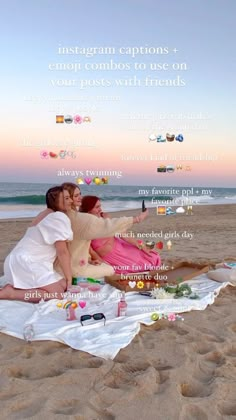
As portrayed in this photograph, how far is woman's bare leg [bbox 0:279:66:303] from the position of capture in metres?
4.09

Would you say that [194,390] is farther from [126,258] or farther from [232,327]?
[126,258]

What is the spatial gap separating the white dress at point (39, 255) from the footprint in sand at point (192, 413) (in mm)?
2156

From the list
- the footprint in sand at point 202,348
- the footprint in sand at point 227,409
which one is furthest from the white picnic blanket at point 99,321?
the footprint in sand at point 227,409

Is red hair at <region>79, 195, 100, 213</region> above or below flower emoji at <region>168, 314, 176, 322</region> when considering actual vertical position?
above

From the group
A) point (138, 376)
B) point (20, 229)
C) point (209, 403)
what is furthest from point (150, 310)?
point (20, 229)

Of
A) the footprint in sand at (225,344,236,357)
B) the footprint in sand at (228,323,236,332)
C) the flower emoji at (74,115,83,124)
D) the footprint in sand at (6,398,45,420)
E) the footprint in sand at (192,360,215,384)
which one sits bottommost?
the footprint in sand at (228,323,236,332)

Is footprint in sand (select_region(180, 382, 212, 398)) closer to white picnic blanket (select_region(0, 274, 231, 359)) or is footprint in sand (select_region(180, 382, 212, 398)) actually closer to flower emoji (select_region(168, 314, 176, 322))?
white picnic blanket (select_region(0, 274, 231, 359))

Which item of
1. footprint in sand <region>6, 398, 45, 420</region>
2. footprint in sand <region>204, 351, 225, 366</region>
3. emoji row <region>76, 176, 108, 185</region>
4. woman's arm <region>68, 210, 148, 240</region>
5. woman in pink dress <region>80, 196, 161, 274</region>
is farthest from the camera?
woman in pink dress <region>80, 196, 161, 274</region>

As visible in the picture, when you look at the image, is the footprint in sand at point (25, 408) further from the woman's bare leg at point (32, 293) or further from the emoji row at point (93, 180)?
the emoji row at point (93, 180)

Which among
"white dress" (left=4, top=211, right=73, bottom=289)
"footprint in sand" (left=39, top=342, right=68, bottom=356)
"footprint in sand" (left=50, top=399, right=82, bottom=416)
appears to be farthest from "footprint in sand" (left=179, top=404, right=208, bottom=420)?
"white dress" (left=4, top=211, right=73, bottom=289)

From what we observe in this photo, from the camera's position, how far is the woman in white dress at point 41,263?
4.12m

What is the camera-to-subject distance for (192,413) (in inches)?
90.1

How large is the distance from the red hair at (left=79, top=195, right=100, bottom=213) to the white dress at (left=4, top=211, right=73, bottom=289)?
27.8 inches

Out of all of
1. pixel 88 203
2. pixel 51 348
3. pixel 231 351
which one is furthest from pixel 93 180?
pixel 231 351
